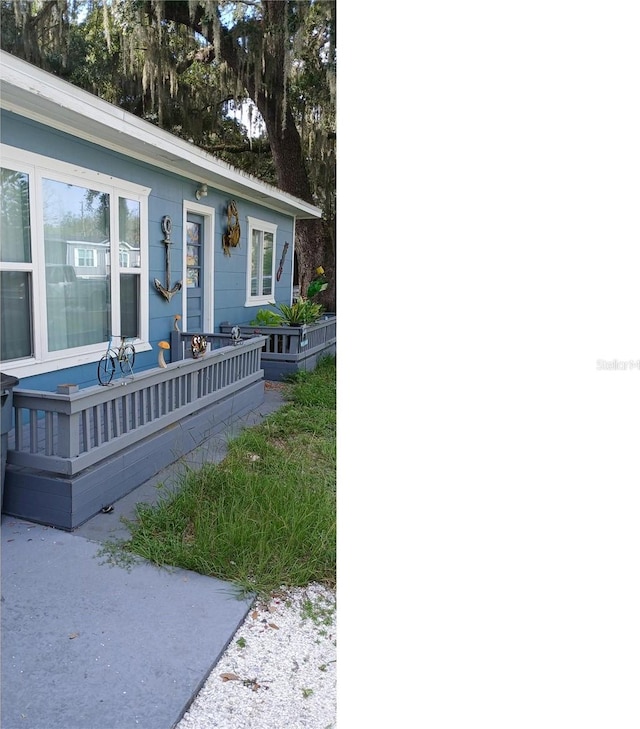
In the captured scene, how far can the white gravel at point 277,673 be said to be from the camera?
159 centimetres

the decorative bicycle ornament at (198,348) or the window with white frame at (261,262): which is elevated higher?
the window with white frame at (261,262)

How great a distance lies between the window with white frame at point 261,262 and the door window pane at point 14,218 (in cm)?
363

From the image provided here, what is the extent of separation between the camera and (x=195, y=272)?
5.82 m

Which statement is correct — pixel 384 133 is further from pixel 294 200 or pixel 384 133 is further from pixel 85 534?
pixel 294 200

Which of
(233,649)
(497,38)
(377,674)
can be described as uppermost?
(497,38)

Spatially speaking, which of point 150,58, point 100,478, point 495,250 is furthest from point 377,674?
point 150,58

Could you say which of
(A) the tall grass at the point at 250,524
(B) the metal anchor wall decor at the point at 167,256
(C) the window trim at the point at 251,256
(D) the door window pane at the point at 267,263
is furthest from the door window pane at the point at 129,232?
(D) the door window pane at the point at 267,263

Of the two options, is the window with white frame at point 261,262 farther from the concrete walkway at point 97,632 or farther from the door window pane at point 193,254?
the concrete walkway at point 97,632

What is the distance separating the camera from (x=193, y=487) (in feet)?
9.55

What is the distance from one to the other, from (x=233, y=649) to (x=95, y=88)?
4758 mm

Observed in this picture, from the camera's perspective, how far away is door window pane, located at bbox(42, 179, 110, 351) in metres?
3.67

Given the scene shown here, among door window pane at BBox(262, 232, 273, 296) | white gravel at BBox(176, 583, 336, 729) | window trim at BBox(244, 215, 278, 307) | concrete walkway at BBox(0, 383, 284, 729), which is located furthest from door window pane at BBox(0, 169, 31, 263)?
door window pane at BBox(262, 232, 273, 296)

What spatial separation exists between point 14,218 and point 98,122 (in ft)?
2.80

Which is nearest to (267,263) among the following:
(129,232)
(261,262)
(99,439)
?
(261,262)
